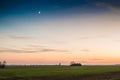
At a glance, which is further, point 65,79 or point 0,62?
point 0,62

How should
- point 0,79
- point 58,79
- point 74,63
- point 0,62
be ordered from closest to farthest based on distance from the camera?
point 0,79, point 58,79, point 0,62, point 74,63

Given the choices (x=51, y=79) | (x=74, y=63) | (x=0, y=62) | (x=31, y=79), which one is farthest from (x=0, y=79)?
(x=74, y=63)

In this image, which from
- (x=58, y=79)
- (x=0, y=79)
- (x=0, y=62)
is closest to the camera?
(x=0, y=79)

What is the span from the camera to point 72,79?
42938 mm

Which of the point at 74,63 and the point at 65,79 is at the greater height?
the point at 74,63

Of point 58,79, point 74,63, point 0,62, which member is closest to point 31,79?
point 58,79

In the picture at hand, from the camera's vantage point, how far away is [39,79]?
4159 cm

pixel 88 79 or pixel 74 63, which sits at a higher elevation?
pixel 74 63

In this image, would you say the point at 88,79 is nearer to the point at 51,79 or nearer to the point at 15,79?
the point at 51,79

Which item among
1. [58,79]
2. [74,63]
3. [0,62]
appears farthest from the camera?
[74,63]

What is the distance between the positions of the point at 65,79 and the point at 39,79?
4434 mm

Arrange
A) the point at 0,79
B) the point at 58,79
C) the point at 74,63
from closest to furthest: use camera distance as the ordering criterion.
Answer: the point at 0,79 < the point at 58,79 < the point at 74,63

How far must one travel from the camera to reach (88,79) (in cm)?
4400

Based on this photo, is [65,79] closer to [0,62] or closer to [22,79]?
[22,79]
